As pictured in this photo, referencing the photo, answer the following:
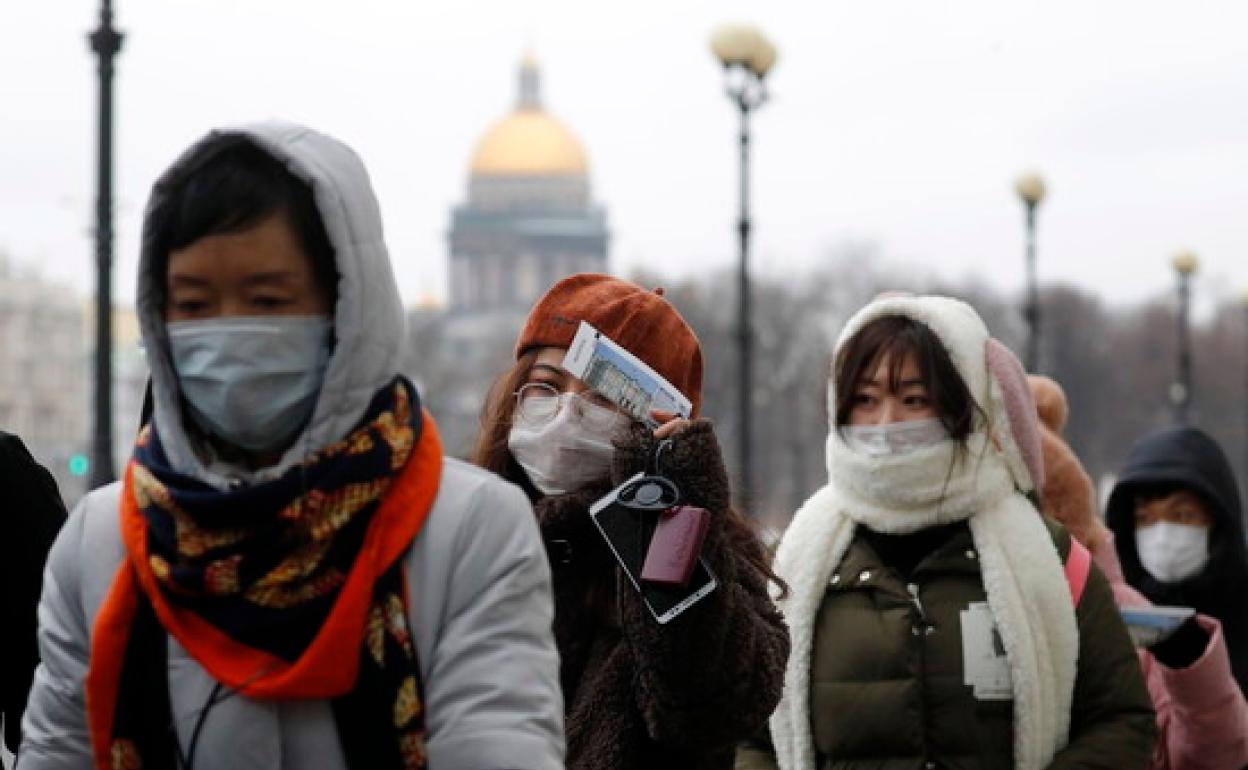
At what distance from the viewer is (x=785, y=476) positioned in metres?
109

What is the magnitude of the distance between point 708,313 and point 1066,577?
3296 inches

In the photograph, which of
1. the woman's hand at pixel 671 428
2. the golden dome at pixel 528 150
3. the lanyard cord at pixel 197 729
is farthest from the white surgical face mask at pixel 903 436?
the golden dome at pixel 528 150

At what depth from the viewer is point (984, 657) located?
187 inches

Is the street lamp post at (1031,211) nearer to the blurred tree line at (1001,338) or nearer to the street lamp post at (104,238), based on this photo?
the street lamp post at (104,238)

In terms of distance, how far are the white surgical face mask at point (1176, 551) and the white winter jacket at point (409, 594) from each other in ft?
14.5

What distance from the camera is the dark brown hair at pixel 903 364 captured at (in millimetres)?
4875

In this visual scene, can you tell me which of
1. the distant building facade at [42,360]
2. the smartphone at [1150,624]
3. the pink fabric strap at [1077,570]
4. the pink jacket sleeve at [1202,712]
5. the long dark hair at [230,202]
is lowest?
the distant building facade at [42,360]

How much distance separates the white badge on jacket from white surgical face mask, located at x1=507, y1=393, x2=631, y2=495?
89 cm

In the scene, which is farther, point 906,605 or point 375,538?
point 906,605

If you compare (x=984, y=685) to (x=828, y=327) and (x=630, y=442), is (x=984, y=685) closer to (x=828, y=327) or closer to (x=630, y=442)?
(x=630, y=442)

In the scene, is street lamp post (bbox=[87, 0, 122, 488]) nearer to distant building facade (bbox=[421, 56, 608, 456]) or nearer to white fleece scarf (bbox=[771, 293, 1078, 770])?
white fleece scarf (bbox=[771, 293, 1078, 770])

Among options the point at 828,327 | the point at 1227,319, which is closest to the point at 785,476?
Answer: the point at 828,327

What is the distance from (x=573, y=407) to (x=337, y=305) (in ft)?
4.41

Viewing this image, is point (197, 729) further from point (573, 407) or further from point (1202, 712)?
point (1202, 712)
